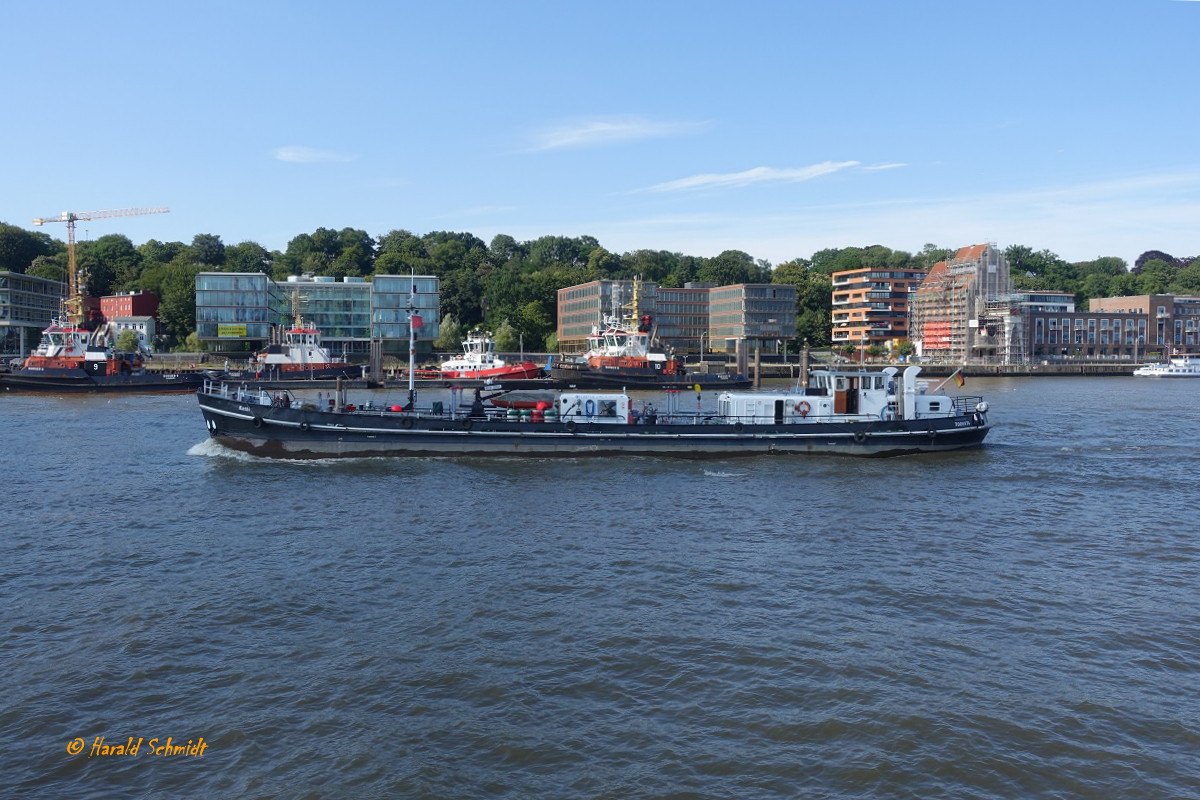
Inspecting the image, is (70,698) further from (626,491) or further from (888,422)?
(888,422)

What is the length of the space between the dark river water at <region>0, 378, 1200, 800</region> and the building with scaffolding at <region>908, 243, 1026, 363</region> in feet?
450

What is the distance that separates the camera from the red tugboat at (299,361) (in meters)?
96.2

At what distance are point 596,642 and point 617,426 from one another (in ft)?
83.7

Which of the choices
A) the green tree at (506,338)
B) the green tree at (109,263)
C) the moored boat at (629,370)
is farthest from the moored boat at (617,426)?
the green tree at (109,263)

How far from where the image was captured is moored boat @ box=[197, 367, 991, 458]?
42688 mm

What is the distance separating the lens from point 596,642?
1847cm

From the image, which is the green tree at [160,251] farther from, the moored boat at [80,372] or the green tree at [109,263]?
the moored boat at [80,372]

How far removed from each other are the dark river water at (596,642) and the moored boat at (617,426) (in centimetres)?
734

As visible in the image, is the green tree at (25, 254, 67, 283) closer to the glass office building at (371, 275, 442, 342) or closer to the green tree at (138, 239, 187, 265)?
the green tree at (138, 239, 187, 265)

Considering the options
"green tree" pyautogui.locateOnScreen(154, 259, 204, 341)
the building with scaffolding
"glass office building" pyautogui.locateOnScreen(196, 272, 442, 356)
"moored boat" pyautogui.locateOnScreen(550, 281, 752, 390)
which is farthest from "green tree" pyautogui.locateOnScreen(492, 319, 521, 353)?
the building with scaffolding

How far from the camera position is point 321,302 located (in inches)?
5404

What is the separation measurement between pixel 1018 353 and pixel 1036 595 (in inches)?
6298

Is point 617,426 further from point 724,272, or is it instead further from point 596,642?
point 724,272

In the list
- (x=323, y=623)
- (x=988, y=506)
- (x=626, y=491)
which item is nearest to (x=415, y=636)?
(x=323, y=623)
